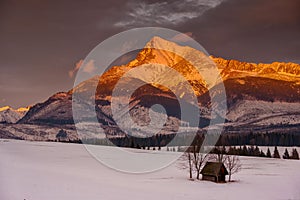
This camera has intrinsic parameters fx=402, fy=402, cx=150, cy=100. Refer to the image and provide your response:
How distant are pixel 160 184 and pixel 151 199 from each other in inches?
515

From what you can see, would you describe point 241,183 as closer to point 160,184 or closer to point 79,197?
point 160,184

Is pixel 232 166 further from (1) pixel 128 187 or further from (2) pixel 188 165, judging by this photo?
(1) pixel 128 187

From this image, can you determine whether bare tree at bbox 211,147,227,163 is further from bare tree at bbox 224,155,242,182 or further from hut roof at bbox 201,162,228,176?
hut roof at bbox 201,162,228,176

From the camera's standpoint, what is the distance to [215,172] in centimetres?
5850

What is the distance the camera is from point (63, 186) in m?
42.8

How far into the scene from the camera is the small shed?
58.6 metres

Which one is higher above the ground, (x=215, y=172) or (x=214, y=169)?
(x=214, y=169)

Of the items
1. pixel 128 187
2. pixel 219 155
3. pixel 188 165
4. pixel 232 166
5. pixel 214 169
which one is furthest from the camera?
pixel 188 165

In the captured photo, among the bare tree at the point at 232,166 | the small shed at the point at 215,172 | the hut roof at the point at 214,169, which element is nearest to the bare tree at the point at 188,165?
A: the small shed at the point at 215,172

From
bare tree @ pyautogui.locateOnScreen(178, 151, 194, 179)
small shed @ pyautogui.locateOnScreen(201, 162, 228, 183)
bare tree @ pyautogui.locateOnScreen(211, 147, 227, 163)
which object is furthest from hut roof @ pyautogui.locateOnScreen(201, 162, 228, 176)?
bare tree @ pyautogui.locateOnScreen(211, 147, 227, 163)

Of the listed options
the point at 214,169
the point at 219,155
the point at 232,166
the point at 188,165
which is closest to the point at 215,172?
the point at 214,169

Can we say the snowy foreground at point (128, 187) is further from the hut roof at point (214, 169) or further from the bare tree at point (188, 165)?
the bare tree at point (188, 165)

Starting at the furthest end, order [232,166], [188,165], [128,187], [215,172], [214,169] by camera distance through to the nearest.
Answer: [188,165]
[232,166]
[214,169]
[215,172]
[128,187]

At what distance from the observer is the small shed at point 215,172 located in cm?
5856
